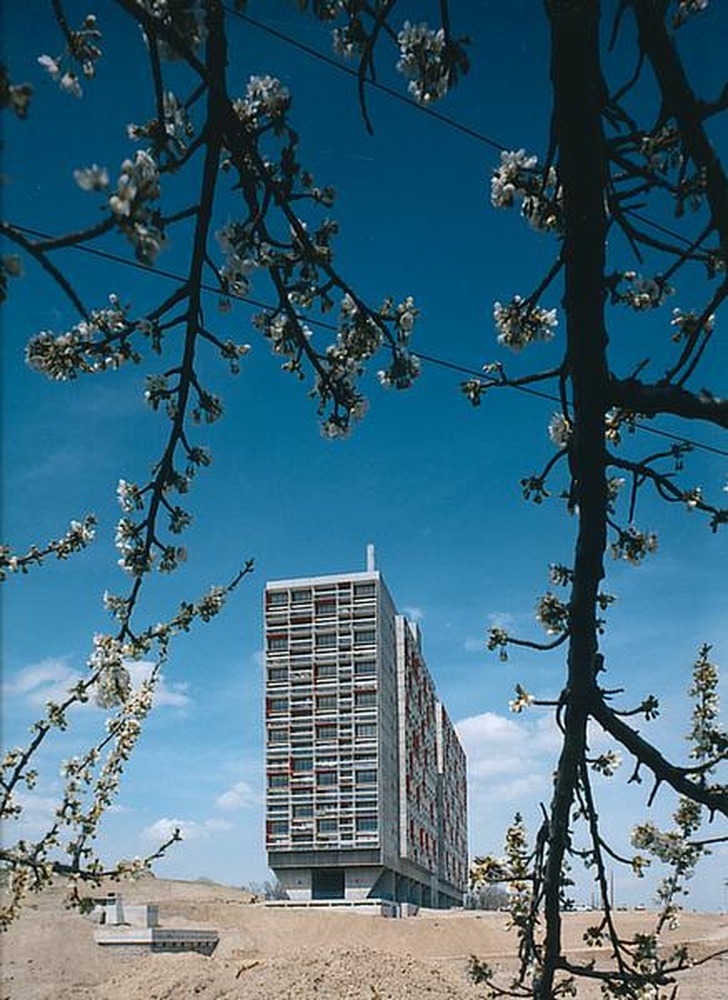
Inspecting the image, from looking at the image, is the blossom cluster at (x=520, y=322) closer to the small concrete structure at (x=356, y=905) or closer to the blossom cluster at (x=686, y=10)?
the blossom cluster at (x=686, y=10)

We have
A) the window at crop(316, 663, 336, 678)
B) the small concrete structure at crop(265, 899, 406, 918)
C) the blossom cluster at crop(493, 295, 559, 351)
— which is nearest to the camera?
the blossom cluster at crop(493, 295, 559, 351)

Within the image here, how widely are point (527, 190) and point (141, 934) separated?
2643cm

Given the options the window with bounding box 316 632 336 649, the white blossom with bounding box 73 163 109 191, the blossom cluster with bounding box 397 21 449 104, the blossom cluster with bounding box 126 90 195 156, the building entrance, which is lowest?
the building entrance

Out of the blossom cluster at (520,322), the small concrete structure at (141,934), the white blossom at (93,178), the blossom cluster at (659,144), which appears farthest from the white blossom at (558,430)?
the small concrete structure at (141,934)

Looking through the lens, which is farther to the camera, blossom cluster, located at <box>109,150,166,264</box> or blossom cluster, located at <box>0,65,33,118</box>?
blossom cluster, located at <box>109,150,166,264</box>

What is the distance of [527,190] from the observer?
2.02 m

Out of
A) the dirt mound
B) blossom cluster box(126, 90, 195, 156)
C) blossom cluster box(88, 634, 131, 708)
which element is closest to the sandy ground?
the dirt mound

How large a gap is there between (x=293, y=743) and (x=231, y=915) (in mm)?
7669

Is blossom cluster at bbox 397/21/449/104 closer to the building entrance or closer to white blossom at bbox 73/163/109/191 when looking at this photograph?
white blossom at bbox 73/163/109/191

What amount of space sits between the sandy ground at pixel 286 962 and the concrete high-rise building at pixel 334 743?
16.6ft

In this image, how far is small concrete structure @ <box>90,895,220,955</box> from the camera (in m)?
25.2

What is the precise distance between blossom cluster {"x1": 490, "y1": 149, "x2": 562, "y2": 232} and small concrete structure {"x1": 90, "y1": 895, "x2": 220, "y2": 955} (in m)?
24.4

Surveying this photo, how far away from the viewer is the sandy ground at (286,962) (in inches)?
701

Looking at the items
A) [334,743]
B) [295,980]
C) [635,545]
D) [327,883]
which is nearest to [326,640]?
[334,743]
